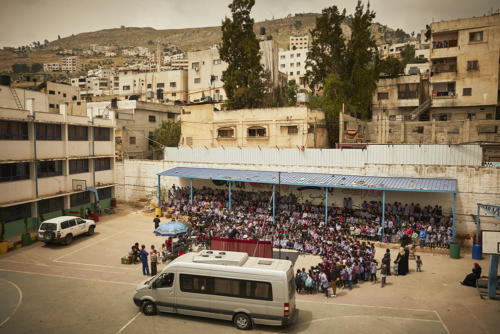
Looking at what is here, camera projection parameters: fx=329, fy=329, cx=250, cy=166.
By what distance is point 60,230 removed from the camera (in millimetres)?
21109

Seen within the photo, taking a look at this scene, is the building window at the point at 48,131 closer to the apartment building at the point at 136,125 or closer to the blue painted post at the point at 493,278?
the apartment building at the point at 136,125

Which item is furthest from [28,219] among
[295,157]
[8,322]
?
[295,157]

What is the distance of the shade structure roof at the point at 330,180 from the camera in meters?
20.9

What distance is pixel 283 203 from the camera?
86.8 ft

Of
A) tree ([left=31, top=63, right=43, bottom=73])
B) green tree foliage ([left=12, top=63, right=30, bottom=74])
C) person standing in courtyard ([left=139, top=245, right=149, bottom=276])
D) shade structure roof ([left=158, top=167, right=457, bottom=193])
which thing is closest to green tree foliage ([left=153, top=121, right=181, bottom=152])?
shade structure roof ([left=158, top=167, right=457, bottom=193])

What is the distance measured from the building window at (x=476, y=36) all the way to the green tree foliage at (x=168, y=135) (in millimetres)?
36764

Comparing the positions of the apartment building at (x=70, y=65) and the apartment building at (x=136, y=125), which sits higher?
the apartment building at (x=70, y=65)

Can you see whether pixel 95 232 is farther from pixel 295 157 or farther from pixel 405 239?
pixel 405 239

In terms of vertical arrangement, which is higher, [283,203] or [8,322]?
[283,203]

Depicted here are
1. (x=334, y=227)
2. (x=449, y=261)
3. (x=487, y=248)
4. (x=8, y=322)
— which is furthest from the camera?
(x=334, y=227)

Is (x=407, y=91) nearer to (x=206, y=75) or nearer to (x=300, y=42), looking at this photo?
(x=206, y=75)

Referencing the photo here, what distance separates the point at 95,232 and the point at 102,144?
1031 cm

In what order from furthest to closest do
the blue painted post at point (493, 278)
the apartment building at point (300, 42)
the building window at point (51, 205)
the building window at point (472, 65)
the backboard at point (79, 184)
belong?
1. the apartment building at point (300, 42)
2. the building window at point (472, 65)
3. the backboard at point (79, 184)
4. the building window at point (51, 205)
5. the blue painted post at point (493, 278)

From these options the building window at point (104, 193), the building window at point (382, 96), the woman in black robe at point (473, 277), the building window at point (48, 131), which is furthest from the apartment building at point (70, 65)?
the woman in black robe at point (473, 277)
